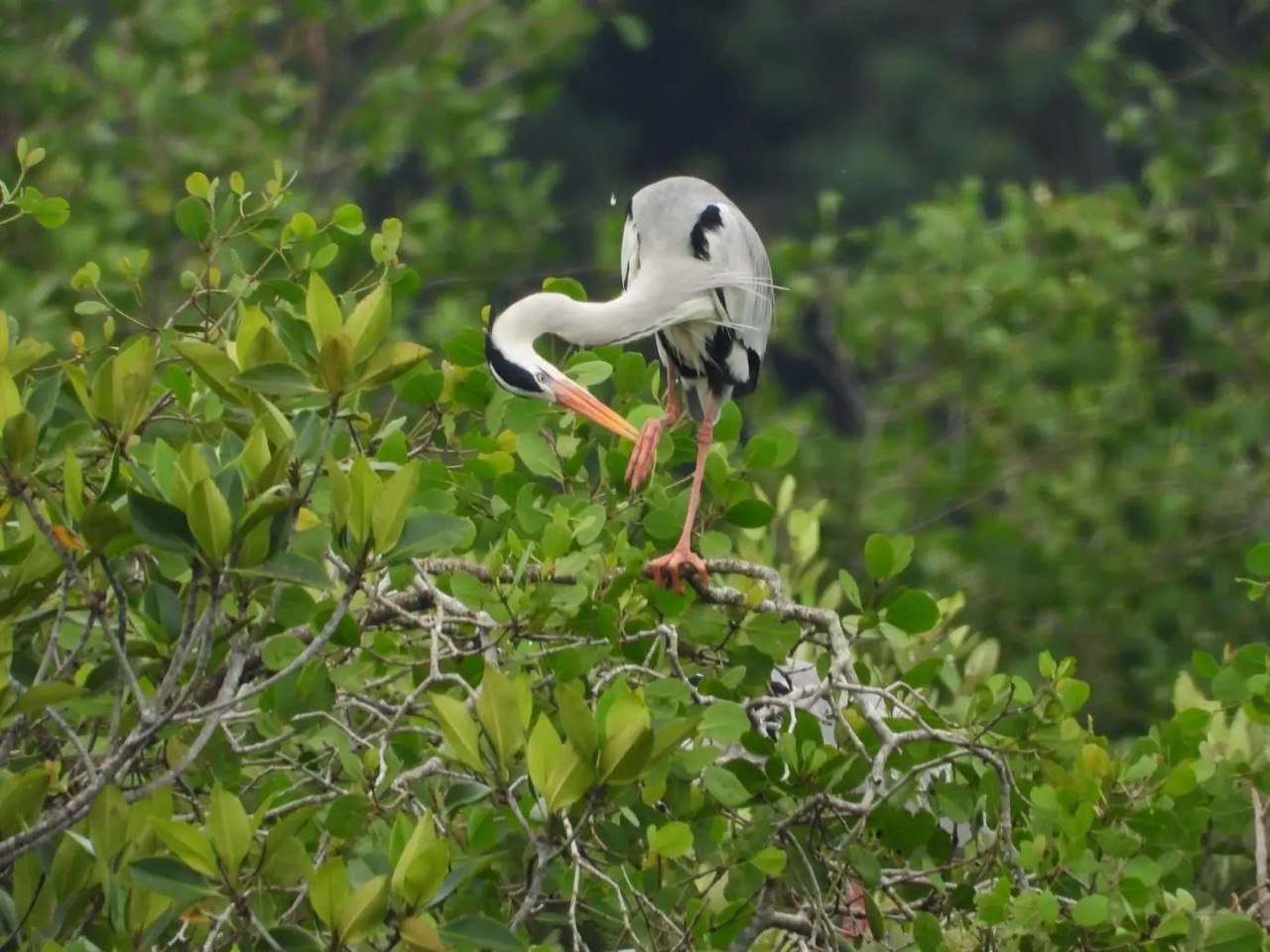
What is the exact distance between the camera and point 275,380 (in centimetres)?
255

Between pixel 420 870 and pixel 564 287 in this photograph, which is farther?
pixel 564 287

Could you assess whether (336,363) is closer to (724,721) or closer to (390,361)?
(390,361)

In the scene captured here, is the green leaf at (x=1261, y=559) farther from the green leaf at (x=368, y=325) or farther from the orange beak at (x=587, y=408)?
the green leaf at (x=368, y=325)

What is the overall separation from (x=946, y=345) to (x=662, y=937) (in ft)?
19.4

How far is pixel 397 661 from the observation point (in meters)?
2.98

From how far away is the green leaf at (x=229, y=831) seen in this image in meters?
2.39

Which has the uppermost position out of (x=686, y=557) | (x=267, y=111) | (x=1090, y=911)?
(x=1090, y=911)

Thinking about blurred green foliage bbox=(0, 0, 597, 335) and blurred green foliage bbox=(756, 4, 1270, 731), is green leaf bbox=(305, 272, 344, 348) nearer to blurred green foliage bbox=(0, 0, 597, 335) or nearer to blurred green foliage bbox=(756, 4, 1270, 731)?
blurred green foliage bbox=(0, 0, 597, 335)

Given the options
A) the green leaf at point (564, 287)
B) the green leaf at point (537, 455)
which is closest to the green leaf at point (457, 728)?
the green leaf at point (537, 455)

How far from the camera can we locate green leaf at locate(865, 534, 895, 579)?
3.27 m

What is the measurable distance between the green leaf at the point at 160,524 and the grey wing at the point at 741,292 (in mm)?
2825

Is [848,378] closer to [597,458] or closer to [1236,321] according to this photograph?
[1236,321]

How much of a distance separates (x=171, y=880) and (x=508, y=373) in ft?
5.65

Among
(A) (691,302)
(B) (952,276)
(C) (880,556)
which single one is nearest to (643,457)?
(C) (880,556)
